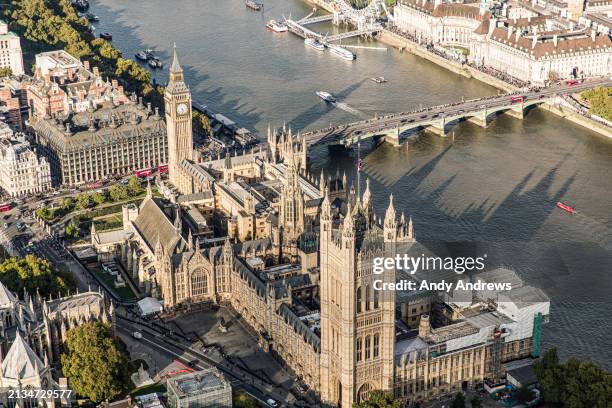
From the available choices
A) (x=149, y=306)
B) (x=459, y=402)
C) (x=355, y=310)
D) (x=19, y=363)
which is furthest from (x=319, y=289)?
(x=19, y=363)

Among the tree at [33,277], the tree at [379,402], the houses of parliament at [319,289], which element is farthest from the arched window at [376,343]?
the tree at [33,277]

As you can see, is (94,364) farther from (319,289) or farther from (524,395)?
(524,395)

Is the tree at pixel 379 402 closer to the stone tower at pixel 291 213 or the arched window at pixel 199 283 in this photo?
the stone tower at pixel 291 213

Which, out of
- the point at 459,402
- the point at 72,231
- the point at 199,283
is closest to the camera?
the point at 459,402

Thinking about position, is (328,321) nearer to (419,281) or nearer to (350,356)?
(350,356)

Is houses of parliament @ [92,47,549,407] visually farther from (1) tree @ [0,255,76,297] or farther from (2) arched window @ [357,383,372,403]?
(1) tree @ [0,255,76,297]

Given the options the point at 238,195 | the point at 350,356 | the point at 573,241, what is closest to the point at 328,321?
the point at 350,356
